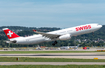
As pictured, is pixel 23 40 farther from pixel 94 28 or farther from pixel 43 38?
pixel 94 28

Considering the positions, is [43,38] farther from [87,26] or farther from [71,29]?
[87,26]

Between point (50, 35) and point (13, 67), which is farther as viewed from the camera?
point (50, 35)

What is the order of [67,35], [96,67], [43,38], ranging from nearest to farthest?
[96,67], [67,35], [43,38]

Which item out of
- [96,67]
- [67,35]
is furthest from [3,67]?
[67,35]

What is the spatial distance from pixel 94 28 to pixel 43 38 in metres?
20.1

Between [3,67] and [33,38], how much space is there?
143 feet

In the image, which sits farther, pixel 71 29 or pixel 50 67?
pixel 71 29

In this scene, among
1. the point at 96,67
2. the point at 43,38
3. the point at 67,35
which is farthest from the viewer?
the point at 43,38

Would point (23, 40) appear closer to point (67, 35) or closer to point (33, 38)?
point (33, 38)

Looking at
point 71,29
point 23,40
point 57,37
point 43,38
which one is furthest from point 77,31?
point 23,40

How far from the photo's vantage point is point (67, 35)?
68.9 metres

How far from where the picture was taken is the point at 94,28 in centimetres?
6981

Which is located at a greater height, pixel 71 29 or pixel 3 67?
pixel 71 29

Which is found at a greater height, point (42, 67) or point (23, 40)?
point (23, 40)
